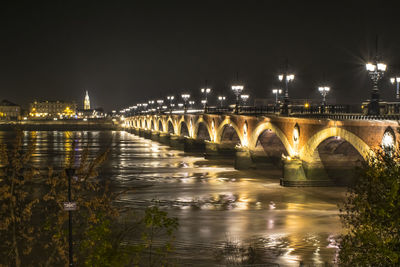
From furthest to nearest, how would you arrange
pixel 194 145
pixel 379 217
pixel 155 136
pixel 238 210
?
pixel 155 136
pixel 194 145
pixel 238 210
pixel 379 217

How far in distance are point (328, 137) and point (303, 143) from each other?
393 cm

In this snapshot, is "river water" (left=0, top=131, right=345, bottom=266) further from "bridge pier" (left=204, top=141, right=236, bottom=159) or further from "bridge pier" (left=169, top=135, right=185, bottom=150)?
"bridge pier" (left=169, top=135, right=185, bottom=150)

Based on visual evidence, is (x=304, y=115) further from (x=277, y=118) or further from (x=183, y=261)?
(x=183, y=261)

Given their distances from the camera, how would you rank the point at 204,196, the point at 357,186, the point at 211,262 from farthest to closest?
the point at 204,196 < the point at 211,262 < the point at 357,186

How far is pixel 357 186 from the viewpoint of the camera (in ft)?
46.2

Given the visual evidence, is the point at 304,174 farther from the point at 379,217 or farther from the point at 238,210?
the point at 379,217

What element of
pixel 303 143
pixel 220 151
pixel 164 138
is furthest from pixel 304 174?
pixel 164 138

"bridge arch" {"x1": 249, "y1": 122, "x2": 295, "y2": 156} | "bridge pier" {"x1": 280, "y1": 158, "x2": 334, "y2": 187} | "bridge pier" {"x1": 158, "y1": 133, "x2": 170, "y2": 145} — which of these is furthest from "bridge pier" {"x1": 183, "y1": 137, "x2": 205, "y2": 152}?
"bridge pier" {"x1": 280, "y1": 158, "x2": 334, "y2": 187}

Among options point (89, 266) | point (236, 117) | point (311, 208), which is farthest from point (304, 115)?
Result: point (89, 266)

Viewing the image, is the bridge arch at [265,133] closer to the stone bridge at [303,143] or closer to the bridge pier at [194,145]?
the stone bridge at [303,143]

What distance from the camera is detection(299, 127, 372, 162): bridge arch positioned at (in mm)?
31772

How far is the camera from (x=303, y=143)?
40125 millimetres

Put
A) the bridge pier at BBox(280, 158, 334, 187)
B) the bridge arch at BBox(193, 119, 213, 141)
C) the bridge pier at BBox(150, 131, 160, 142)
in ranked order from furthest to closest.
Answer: the bridge pier at BBox(150, 131, 160, 142) < the bridge arch at BBox(193, 119, 213, 141) < the bridge pier at BBox(280, 158, 334, 187)

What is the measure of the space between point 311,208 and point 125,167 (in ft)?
93.0
